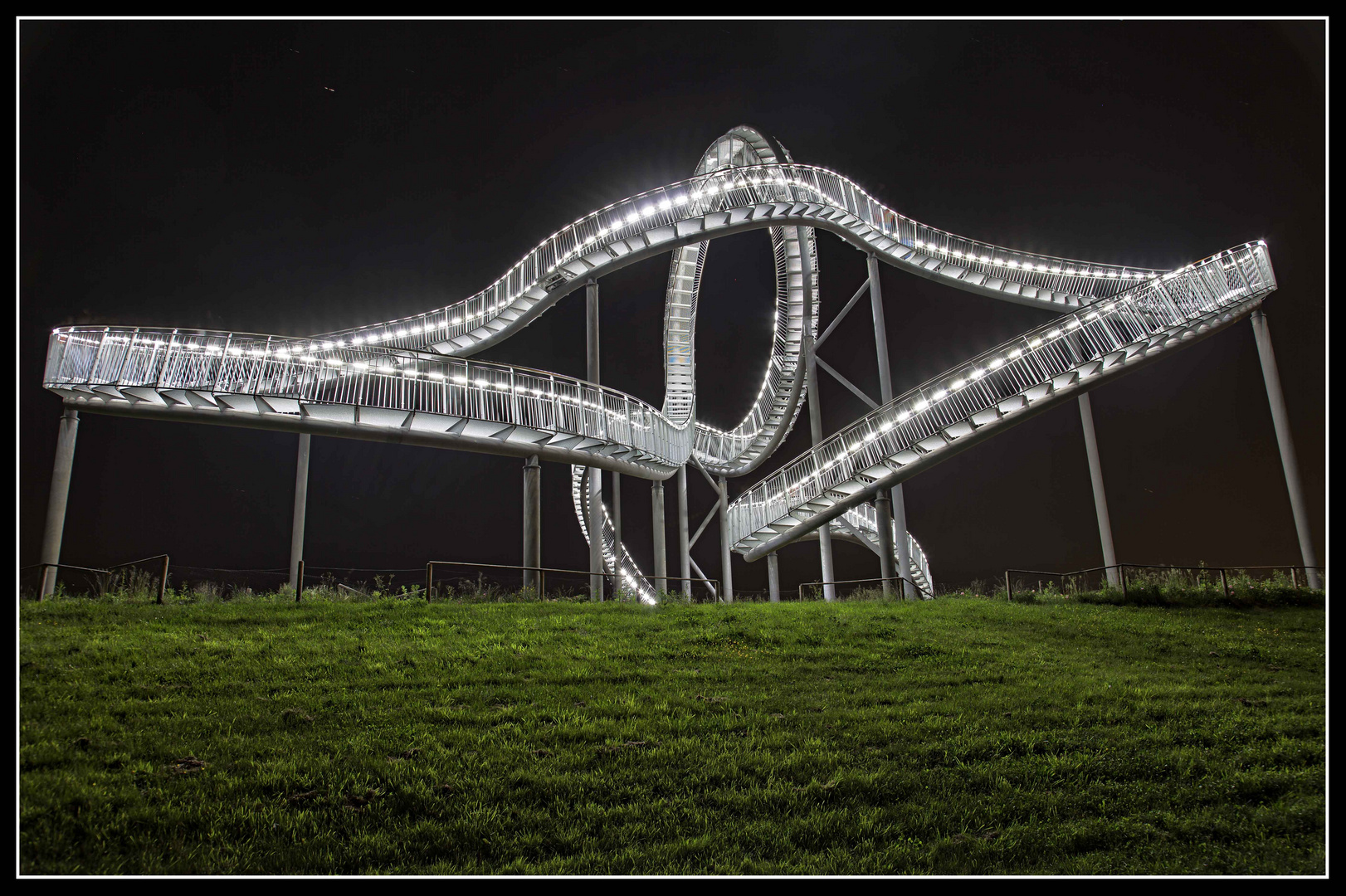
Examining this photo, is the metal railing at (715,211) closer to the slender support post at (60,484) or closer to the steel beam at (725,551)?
the slender support post at (60,484)

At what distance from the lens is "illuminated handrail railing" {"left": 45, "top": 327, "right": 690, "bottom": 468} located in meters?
14.4

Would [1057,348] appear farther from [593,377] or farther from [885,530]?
[593,377]

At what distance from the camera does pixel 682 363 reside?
26969 millimetres

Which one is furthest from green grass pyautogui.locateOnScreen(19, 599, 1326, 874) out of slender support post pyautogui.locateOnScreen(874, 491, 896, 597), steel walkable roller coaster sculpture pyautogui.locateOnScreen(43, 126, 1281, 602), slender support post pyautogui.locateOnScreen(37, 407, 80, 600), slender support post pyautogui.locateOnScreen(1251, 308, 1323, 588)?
slender support post pyautogui.locateOnScreen(1251, 308, 1323, 588)

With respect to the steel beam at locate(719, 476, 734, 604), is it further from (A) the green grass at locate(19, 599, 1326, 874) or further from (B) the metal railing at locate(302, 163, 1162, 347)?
(A) the green grass at locate(19, 599, 1326, 874)

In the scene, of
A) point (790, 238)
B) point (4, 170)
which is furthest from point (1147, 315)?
point (4, 170)

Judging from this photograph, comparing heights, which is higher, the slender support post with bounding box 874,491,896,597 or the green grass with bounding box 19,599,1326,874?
the slender support post with bounding box 874,491,896,597

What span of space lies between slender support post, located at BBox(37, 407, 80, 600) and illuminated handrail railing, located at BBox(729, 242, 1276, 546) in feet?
53.8

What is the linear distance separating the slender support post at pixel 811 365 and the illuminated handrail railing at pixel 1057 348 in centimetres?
483

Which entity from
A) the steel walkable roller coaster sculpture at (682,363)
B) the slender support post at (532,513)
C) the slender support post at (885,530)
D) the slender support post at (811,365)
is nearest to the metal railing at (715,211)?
the steel walkable roller coaster sculpture at (682,363)

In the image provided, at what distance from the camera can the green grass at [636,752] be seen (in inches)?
219

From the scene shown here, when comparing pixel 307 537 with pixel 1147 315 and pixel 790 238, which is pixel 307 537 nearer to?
pixel 790 238

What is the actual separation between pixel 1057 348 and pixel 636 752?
15256 mm

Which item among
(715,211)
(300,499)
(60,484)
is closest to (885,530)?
(715,211)
